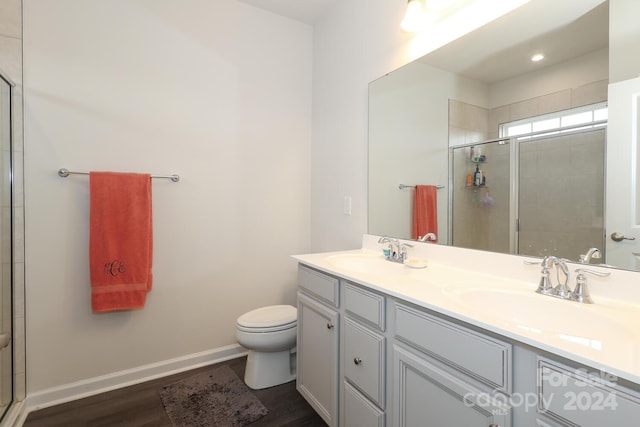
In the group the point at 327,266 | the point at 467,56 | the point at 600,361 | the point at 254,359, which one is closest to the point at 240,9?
the point at 467,56

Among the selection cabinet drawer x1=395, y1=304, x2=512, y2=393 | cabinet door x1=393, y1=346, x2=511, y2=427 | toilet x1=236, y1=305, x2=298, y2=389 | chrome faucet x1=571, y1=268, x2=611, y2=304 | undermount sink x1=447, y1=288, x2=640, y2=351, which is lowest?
toilet x1=236, y1=305, x2=298, y2=389

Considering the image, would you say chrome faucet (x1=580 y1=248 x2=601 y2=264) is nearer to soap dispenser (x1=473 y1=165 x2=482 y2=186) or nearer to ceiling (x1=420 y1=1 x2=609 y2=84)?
soap dispenser (x1=473 y1=165 x2=482 y2=186)

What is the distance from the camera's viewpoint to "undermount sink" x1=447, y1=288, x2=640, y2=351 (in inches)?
29.0

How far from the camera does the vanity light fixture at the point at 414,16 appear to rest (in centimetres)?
158

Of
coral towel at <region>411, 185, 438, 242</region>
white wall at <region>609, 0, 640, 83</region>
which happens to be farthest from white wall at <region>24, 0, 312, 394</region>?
white wall at <region>609, 0, 640, 83</region>

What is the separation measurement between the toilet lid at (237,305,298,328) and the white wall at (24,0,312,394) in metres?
0.40

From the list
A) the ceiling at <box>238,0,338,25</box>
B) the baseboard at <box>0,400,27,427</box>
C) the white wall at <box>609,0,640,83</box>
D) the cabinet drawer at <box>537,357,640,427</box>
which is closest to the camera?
the cabinet drawer at <box>537,357,640,427</box>

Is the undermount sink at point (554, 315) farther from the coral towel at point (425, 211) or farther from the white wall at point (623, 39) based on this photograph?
the white wall at point (623, 39)

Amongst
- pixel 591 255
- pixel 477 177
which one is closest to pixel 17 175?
pixel 477 177

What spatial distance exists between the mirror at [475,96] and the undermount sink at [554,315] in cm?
24

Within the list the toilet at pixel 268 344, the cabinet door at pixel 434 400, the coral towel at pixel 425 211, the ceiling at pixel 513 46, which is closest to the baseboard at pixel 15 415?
the toilet at pixel 268 344

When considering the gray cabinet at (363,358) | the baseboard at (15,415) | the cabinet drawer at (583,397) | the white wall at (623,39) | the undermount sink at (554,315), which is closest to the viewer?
the cabinet drawer at (583,397)

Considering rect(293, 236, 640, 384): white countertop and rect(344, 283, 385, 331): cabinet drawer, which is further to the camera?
rect(344, 283, 385, 331): cabinet drawer

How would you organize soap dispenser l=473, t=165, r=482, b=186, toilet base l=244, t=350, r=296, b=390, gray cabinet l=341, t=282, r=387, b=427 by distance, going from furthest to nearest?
1. toilet base l=244, t=350, r=296, b=390
2. soap dispenser l=473, t=165, r=482, b=186
3. gray cabinet l=341, t=282, r=387, b=427
